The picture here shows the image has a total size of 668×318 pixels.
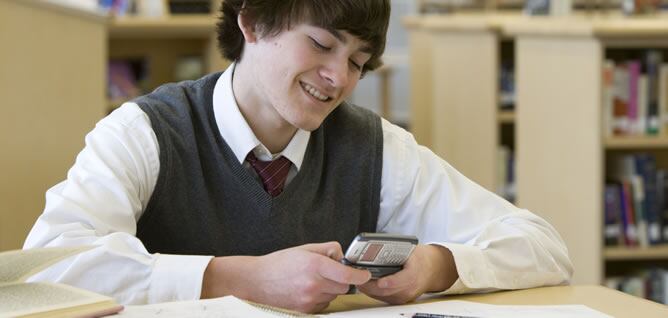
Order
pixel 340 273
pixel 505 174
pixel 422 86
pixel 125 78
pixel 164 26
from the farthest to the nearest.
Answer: pixel 422 86 < pixel 125 78 < pixel 164 26 < pixel 505 174 < pixel 340 273

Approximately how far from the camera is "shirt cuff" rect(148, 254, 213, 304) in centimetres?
147

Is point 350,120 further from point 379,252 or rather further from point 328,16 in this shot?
point 379,252

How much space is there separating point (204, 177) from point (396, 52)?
29.1ft

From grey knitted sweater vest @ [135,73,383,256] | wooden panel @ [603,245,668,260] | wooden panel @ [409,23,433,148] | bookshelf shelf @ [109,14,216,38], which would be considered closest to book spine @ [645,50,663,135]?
wooden panel @ [603,245,668,260]

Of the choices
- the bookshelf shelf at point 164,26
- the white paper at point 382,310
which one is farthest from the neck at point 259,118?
the bookshelf shelf at point 164,26

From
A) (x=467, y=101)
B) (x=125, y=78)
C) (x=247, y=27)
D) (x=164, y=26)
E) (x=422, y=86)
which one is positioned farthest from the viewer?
(x=422, y=86)

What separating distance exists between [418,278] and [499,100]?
3.74m

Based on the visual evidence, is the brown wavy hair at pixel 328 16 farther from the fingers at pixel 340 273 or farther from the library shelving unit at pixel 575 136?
the library shelving unit at pixel 575 136

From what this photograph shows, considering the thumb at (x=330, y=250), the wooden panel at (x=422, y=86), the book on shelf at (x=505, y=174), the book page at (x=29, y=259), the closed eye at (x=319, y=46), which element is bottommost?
the book on shelf at (x=505, y=174)

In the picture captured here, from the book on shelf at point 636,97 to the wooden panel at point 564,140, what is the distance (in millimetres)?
89

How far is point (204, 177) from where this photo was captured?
5.94 ft

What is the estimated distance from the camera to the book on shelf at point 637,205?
4.21 m

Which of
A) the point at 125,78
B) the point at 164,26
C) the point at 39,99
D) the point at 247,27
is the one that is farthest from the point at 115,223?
the point at 125,78

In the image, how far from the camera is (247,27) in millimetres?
1810
